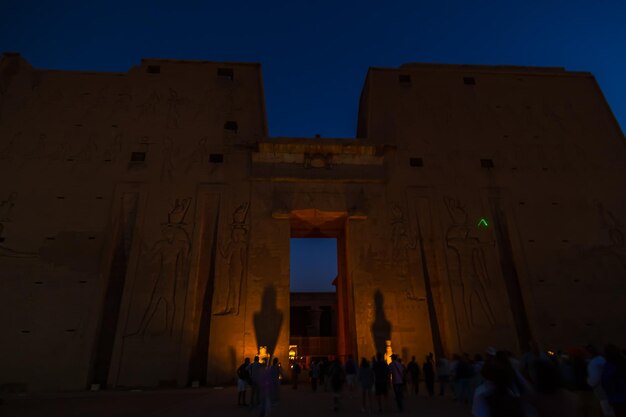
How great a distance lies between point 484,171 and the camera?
55.6 ft

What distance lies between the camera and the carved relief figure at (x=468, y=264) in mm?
14258

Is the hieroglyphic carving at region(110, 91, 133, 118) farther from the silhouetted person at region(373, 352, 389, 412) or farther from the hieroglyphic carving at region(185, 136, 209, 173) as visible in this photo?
the silhouetted person at region(373, 352, 389, 412)

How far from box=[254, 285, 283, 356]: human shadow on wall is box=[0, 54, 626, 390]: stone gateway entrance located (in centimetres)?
5

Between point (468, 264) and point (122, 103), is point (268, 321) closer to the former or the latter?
point (468, 264)

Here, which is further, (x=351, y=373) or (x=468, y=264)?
(x=468, y=264)

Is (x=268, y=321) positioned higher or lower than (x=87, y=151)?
lower

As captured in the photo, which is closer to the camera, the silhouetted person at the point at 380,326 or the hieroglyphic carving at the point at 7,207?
the silhouetted person at the point at 380,326

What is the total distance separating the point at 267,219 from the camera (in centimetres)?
1512

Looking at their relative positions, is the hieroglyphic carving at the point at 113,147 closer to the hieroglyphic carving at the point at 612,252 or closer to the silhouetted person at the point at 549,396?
the silhouetted person at the point at 549,396

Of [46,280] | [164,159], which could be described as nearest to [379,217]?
[164,159]

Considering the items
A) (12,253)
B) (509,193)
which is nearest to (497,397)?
(509,193)

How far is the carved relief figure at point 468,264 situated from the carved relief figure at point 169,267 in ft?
33.7

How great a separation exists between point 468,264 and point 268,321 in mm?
7932

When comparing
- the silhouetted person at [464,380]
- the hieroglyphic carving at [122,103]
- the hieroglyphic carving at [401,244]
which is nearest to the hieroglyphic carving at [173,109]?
the hieroglyphic carving at [122,103]
